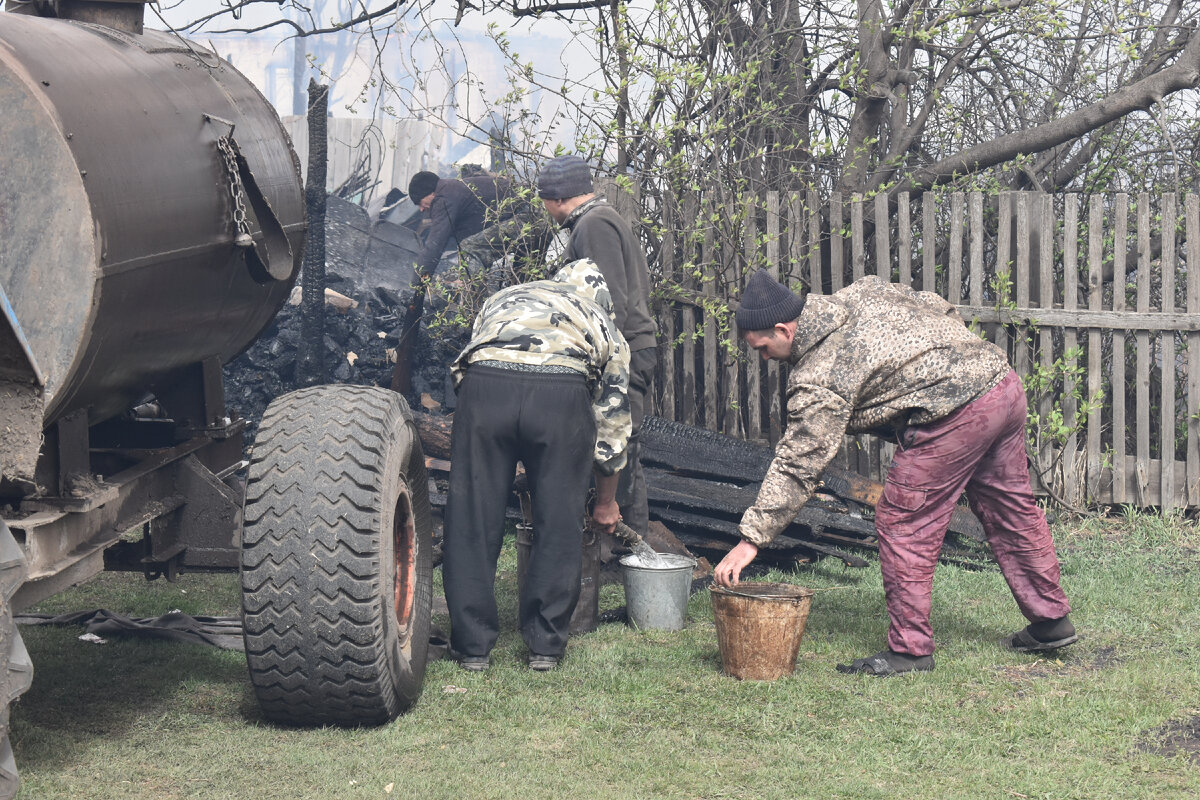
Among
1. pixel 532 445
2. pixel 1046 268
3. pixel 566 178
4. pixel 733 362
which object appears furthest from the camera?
pixel 733 362

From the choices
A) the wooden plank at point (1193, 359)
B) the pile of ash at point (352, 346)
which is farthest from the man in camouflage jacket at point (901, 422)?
the pile of ash at point (352, 346)

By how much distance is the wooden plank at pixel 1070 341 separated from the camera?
7316mm

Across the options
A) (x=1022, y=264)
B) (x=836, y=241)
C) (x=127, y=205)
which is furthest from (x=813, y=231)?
(x=127, y=205)

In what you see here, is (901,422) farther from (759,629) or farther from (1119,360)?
(1119,360)

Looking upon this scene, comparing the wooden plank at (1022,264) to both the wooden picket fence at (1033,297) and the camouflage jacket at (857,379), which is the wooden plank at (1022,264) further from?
the camouflage jacket at (857,379)

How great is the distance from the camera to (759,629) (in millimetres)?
4621

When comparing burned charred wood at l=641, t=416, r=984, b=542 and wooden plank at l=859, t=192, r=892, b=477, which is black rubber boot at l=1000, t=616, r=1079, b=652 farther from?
wooden plank at l=859, t=192, r=892, b=477

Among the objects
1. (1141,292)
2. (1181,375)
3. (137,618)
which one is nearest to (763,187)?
(1141,292)

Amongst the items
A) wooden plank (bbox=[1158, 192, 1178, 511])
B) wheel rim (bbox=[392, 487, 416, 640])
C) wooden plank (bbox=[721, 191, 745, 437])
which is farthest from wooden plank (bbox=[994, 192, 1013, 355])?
wheel rim (bbox=[392, 487, 416, 640])

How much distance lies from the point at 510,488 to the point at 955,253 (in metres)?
3.89

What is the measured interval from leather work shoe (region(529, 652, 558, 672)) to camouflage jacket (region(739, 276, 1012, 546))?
0.97 m

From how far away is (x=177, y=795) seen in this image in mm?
3586

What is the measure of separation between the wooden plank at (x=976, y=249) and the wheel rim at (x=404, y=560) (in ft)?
13.7

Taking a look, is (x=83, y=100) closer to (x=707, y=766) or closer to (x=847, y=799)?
(x=707, y=766)
